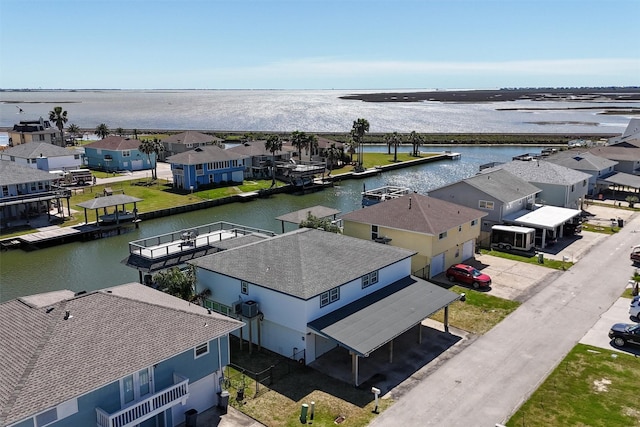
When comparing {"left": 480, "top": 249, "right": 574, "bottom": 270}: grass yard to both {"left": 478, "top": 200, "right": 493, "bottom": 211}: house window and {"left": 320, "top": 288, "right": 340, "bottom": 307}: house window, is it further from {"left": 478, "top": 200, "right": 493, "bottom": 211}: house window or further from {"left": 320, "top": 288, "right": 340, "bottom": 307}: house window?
{"left": 320, "top": 288, "right": 340, "bottom": 307}: house window

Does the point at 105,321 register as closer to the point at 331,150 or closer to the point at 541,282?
the point at 541,282

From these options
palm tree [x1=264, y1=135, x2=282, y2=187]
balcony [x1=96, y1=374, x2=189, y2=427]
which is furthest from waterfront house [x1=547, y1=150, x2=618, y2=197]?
balcony [x1=96, y1=374, x2=189, y2=427]

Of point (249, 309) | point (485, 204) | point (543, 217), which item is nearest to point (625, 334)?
point (249, 309)

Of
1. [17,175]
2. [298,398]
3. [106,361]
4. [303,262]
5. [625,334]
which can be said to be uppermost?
[17,175]

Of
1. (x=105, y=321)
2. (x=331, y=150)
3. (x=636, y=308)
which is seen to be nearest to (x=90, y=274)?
(x=105, y=321)

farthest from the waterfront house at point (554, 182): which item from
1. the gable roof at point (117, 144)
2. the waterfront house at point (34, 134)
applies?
the waterfront house at point (34, 134)

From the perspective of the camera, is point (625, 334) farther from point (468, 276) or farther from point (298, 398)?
point (298, 398)
